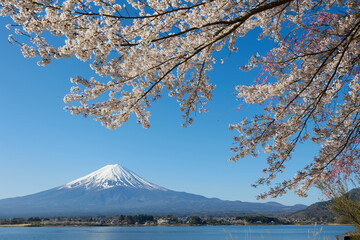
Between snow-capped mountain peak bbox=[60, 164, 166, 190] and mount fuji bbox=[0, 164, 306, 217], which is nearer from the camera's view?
mount fuji bbox=[0, 164, 306, 217]

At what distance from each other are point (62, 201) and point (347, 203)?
448 ft

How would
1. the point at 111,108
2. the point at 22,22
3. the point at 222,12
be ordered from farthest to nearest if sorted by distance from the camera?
the point at 111,108 → the point at 222,12 → the point at 22,22

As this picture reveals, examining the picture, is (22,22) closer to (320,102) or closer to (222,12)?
(222,12)

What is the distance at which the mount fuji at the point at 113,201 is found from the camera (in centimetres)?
11925

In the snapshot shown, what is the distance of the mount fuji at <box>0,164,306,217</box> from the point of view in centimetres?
11925

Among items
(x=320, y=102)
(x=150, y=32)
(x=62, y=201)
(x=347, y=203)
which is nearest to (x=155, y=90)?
(x=150, y=32)

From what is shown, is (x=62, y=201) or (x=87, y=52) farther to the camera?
(x=62, y=201)

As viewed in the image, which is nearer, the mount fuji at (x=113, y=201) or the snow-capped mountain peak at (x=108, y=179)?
the mount fuji at (x=113, y=201)

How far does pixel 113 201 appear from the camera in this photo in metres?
135

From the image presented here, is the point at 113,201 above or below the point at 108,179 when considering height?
below

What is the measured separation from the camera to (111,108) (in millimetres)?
3416

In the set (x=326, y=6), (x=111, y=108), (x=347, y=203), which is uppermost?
(x=326, y=6)

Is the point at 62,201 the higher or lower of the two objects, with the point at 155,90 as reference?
higher

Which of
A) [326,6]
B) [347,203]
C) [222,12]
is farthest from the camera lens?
[347,203]
